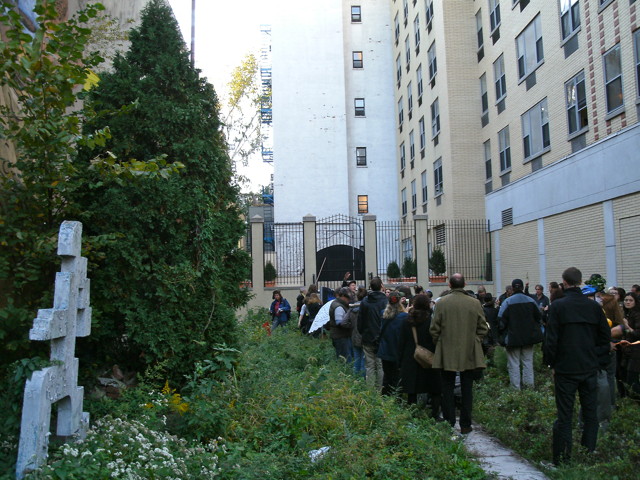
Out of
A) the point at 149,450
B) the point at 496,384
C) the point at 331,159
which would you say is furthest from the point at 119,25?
the point at 331,159

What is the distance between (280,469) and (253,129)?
107 feet

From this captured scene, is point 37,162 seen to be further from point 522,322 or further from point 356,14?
point 356,14

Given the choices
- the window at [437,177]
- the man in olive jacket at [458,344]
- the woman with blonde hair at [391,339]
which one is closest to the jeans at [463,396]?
the man in olive jacket at [458,344]

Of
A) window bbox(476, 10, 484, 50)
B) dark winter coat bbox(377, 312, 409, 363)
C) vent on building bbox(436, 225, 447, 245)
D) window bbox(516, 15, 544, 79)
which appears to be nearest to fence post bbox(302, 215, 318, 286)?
vent on building bbox(436, 225, 447, 245)

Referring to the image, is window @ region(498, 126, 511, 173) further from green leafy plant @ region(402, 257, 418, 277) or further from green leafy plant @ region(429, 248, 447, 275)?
green leafy plant @ region(402, 257, 418, 277)

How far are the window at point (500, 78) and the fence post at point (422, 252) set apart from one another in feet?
20.9

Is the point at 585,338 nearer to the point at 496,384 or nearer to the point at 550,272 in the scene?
the point at 496,384

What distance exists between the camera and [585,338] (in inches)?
243

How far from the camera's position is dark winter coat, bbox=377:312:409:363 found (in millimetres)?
8773

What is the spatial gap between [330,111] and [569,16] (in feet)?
81.9

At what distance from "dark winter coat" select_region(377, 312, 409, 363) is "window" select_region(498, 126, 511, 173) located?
57.0ft

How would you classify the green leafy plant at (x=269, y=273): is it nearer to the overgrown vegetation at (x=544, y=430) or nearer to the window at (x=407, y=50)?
the overgrown vegetation at (x=544, y=430)

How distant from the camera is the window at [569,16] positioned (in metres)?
18.2

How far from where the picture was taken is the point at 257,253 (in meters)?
23.8
